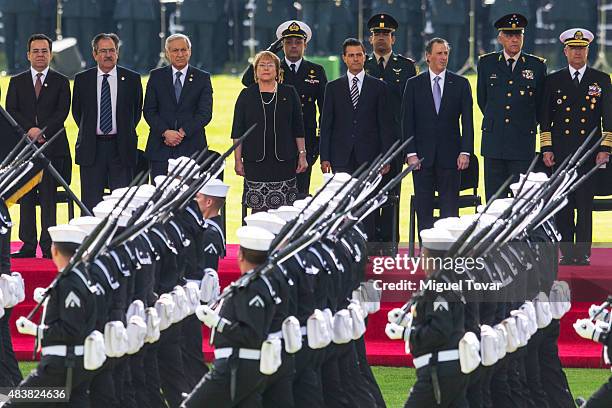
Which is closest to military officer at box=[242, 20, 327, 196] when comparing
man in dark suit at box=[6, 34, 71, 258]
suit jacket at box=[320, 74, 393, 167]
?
suit jacket at box=[320, 74, 393, 167]

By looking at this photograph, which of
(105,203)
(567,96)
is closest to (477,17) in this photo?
(567,96)

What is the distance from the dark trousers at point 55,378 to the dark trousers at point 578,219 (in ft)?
17.5

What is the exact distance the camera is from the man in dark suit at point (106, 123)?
14656 mm

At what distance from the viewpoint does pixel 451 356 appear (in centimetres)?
1020

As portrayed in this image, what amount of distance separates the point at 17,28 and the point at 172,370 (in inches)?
577

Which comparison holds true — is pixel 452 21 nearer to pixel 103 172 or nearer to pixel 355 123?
pixel 355 123

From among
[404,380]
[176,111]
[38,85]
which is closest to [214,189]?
[404,380]

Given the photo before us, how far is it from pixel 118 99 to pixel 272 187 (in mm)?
1393

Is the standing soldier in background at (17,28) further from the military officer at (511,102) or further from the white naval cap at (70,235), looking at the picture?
the white naval cap at (70,235)

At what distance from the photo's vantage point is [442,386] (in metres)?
10.2

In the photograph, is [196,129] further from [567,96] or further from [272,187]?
[567,96]

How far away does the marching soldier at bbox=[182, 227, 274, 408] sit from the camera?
10.1m

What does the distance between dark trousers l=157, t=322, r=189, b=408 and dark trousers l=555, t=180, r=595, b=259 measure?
4.06 meters

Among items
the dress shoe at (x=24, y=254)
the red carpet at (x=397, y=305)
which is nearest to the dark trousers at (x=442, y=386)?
the red carpet at (x=397, y=305)
